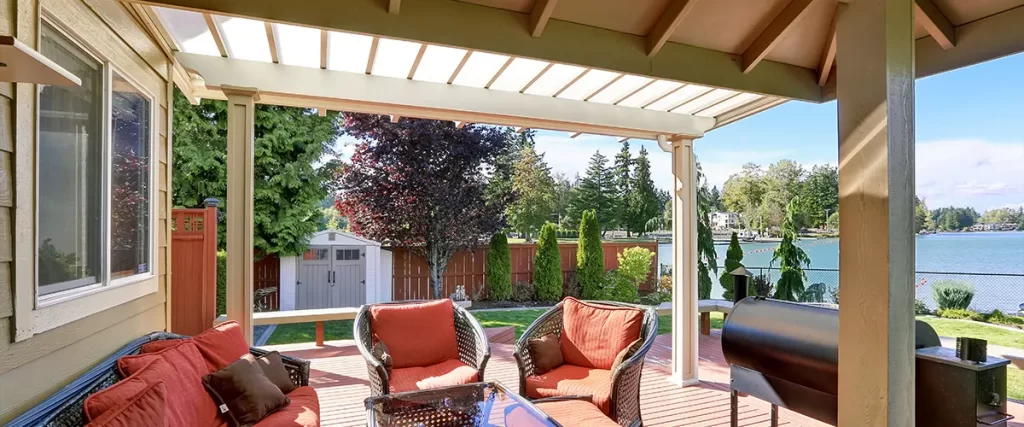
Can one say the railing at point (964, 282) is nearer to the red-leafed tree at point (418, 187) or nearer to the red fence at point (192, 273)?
the red-leafed tree at point (418, 187)

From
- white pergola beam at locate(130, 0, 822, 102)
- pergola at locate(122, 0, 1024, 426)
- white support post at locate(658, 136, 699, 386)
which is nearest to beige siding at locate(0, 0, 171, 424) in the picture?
pergola at locate(122, 0, 1024, 426)

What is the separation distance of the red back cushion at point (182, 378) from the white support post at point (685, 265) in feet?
12.0

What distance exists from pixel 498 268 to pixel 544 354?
618 centimetres

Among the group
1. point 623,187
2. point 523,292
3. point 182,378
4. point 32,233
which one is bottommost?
point 523,292

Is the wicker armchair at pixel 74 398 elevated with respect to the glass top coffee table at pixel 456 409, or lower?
elevated

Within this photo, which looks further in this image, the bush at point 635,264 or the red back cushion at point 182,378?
the bush at point 635,264

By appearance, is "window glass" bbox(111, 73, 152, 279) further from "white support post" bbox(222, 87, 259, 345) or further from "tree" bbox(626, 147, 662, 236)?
"tree" bbox(626, 147, 662, 236)

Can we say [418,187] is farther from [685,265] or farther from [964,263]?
[964,263]

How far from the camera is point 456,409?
2664 millimetres

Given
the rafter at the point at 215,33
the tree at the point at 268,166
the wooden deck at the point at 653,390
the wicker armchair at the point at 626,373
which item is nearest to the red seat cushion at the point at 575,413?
the wicker armchair at the point at 626,373

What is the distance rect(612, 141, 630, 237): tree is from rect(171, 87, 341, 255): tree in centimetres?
1104

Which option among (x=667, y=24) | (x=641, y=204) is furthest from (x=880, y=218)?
(x=641, y=204)

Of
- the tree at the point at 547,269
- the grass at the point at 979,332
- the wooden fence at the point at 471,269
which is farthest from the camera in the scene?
the tree at the point at 547,269

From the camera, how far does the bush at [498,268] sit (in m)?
9.60
